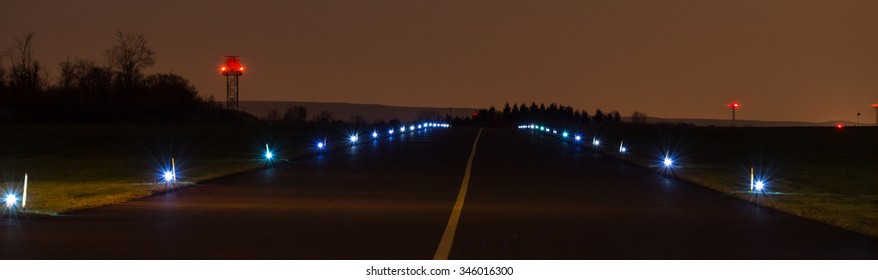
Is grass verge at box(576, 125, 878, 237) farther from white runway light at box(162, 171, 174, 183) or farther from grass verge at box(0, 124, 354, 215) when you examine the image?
white runway light at box(162, 171, 174, 183)

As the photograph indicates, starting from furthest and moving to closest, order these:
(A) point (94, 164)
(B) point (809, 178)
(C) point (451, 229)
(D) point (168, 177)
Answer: (A) point (94, 164) → (B) point (809, 178) → (D) point (168, 177) → (C) point (451, 229)

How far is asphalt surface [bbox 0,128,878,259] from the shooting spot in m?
11.8

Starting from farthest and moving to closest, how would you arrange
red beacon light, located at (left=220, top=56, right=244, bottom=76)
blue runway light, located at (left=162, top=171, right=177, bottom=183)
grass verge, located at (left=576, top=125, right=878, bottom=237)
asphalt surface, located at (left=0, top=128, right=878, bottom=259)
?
red beacon light, located at (left=220, top=56, right=244, bottom=76)
blue runway light, located at (left=162, top=171, right=177, bottom=183)
grass verge, located at (left=576, top=125, right=878, bottom=237)
asphalt surface, located at (left=0, top=128, right=878, bottom=259)

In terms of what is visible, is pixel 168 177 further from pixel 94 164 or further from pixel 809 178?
pixel 809 178

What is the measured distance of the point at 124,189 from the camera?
22.3m

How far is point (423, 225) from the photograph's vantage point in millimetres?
14797

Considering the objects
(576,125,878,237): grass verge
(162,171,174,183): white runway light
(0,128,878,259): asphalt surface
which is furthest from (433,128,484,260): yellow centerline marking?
(162,171,174,183): white runway light

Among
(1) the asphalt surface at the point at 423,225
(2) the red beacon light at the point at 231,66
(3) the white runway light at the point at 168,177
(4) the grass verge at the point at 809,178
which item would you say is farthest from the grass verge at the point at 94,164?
(2) the red beacon light at the point at 231,66

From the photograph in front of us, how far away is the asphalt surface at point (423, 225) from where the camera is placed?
1184 cm

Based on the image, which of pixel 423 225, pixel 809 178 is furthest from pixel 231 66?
pixel 423 225

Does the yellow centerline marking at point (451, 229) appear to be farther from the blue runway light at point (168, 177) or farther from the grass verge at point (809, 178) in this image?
the blue runway light at point (168, 177)

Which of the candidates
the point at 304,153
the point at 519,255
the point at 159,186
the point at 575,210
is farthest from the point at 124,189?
the point at 304,153

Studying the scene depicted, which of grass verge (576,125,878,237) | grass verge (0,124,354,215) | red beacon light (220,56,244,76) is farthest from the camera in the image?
red beacon light (220,56,244,76)

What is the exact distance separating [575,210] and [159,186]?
34.0 feet
